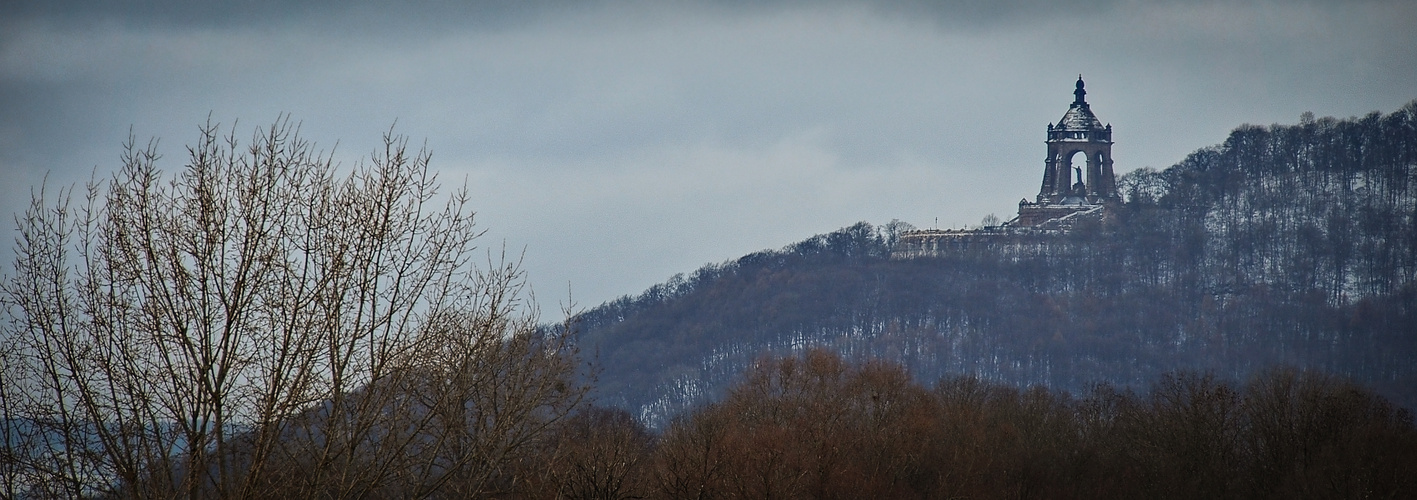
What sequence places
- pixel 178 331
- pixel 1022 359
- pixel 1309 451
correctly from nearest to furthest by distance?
1. pixel 178 331
2. pixel 1309 451
3. pixel 1022 359

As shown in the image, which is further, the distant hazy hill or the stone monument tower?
the stone monument tower

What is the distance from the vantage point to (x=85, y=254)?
19.6 m

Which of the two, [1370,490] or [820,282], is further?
[820,282]

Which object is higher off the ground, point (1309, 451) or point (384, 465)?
point (384, 465)

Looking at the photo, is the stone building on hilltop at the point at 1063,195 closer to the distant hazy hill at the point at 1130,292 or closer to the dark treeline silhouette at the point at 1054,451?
the distant hazy hill at the point at 1130,292

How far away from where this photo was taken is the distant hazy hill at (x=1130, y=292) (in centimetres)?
15275

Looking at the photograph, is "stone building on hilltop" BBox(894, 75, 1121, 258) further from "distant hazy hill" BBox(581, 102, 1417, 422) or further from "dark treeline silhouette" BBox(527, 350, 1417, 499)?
"dark treeline silhouette" BBox(527, 350, 1417, 499)

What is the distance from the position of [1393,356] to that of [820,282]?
59810 mm

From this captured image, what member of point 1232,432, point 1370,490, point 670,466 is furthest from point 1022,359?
point 670,466

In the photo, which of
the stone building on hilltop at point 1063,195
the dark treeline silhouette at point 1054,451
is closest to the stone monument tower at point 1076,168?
the stone building on hilltop at point 1063,195

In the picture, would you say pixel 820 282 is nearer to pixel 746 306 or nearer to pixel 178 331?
pixel 746 306

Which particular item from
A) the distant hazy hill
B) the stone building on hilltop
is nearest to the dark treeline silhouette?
the distant hazy hill

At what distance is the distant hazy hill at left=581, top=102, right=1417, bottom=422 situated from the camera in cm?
15275

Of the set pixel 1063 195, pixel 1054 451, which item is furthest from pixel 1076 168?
pixel 1054 451
